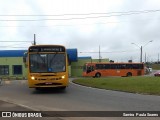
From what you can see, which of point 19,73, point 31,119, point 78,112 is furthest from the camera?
point 19,73

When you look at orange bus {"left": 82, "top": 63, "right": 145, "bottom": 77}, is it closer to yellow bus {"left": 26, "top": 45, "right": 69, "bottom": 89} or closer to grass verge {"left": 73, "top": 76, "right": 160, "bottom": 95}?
grass verge {"left": 73, "top": 76, "right": 160, "bottom": 95}

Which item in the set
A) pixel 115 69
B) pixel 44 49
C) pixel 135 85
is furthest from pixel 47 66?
pixel 115 69

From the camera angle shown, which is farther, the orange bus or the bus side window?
the bus side window

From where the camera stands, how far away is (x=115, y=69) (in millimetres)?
67812

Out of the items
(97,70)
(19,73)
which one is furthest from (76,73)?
(97,70)

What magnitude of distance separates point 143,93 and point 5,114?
11511mm

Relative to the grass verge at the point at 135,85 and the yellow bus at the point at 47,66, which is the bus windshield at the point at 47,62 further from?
the grass verge at the point at 135,85

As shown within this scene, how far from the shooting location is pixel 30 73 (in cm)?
2333

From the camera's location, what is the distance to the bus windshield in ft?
77.1

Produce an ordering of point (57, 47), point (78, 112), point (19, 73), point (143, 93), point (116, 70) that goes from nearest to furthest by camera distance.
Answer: point (78, 112), point (143, 93), point (57, 47), point (116, 70), point (19, 73)

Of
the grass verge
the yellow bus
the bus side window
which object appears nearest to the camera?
the yellow bus

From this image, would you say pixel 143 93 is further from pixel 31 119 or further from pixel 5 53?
pixel 5 53

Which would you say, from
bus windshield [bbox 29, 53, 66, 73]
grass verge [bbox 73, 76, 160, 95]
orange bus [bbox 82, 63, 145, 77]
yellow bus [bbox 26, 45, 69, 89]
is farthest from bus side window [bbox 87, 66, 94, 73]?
bus windshield [bbox 29, 53, 66, 73]

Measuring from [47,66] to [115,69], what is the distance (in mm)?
45021
